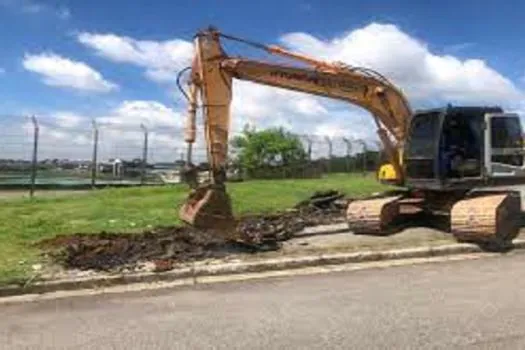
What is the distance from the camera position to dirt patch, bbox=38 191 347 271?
46.1 feet

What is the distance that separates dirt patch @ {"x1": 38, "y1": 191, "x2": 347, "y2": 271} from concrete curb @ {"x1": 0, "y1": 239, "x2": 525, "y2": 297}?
1.11 feet

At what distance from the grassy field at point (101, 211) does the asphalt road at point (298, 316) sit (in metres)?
2.20

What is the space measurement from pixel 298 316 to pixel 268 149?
44267 millimetres

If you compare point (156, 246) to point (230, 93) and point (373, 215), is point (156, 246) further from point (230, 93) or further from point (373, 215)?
point (373, 215)

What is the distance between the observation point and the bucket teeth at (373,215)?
17.8 meters

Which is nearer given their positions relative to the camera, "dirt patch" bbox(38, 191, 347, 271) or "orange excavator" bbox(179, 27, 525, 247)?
"dirt patch" bbox(38, 191, 347, 271)

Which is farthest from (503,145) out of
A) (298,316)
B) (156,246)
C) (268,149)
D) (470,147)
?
(268,149)

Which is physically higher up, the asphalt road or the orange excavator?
the orange excavator

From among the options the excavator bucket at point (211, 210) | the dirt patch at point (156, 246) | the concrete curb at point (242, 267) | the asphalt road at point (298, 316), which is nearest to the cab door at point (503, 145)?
the concrete curb at point (242, 267)

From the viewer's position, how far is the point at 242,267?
13992mm

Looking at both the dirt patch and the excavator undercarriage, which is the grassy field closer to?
the dirt patch

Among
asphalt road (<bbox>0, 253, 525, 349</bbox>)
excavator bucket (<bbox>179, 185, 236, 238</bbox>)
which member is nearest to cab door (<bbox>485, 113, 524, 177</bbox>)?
asphalt road (<bbox>0, 253, 525, 349</bbox>)

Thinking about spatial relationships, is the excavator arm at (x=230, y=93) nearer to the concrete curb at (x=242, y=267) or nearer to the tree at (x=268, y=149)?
the concrete curb at (x=242, y=267)

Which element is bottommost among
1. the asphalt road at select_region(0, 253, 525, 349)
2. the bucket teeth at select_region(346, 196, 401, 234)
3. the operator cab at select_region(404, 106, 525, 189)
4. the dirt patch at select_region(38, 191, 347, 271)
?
the asphalt road at select_region(0, 253, 525, 349)
